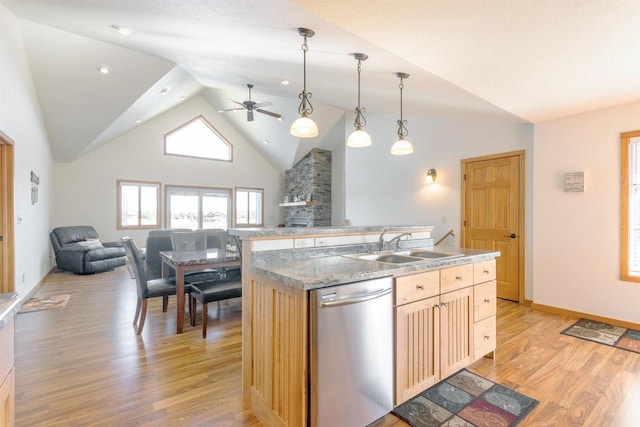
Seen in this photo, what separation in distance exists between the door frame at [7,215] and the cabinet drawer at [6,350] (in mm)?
3612

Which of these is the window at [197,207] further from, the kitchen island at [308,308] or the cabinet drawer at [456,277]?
the cabinet drawer at [456,277]

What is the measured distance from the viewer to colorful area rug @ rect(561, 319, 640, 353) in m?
2.78

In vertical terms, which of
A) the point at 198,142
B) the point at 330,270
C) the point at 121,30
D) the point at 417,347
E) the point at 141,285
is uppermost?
the point at 198,142

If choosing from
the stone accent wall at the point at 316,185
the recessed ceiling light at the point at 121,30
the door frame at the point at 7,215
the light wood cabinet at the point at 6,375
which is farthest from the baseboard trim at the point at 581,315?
the door frame at the point at 7,215

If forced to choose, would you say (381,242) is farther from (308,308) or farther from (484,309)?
(308,308)

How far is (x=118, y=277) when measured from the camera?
5.71m

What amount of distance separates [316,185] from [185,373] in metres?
6.84

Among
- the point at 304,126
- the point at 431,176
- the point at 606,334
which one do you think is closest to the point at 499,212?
the point at 431,176

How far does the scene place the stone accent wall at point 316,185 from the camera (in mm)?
8758

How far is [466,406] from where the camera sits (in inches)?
75.0

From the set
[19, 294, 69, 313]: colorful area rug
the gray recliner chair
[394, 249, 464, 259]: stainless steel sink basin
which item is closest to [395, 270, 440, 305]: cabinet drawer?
[394, 249, 464, 259]: stainless steel sink basin

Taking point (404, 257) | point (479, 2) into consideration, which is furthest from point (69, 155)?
point (479, 2)

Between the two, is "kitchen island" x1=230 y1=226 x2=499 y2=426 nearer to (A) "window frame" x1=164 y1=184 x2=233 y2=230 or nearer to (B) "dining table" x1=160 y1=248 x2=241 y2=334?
(B) "dining table" x1=160 y1=248 x2=241 y2=334

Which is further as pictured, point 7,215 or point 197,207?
point 197,207
